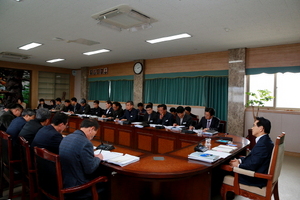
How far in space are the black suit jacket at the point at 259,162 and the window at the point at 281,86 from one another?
4281 millimetres

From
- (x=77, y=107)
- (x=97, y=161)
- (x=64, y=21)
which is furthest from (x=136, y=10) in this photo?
(x=77, y=107)

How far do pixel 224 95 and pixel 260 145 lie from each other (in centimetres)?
449

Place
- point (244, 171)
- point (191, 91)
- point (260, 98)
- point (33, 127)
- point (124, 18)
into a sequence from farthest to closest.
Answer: point (191, 91), point (260, 98), point (124, 18), point (33, 127), point (244, 171)

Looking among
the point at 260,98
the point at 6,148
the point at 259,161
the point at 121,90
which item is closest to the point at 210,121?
the point at 260,98

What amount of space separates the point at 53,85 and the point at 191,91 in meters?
8.04

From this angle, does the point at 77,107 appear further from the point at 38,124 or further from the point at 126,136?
the point at 38,124

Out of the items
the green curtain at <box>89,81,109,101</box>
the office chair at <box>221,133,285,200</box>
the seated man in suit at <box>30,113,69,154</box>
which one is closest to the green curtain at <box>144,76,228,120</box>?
the green curtain at <box>89,81,109,101</box>

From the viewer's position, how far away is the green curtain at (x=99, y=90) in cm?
1022

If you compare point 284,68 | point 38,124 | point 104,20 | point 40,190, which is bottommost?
point 40,190

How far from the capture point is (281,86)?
586 centimetres

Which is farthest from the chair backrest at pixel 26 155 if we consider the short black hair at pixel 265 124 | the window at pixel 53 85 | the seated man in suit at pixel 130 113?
the window at pixel 53 85

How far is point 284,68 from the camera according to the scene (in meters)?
5.50

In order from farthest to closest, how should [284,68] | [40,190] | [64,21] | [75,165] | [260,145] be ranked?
1. [284,68]
2. [64,21]
3. [260,145]
4. [40,190]
5. [75,165]

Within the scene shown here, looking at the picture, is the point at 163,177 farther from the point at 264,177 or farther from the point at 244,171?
the point at 264,177
